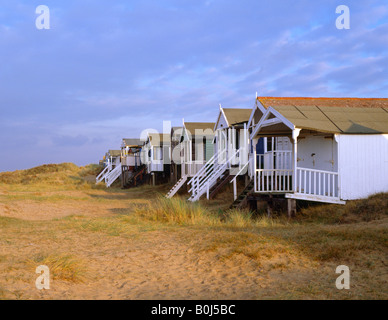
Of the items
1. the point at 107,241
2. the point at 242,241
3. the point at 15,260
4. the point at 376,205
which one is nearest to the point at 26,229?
the point at 107,241

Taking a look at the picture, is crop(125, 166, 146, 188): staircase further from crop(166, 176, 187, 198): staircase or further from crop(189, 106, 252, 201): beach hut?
crop(189, 106, 252, 201): beach hut

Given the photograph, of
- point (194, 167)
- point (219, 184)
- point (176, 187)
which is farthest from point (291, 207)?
point (194, 167)

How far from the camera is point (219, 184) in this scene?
21.1 m

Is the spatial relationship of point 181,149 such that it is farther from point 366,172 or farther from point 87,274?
point 87,274

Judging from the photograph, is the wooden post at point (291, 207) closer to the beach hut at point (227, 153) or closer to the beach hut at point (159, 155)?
the beach hut at point (227, 153)

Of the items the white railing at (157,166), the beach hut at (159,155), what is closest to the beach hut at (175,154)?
the beach hut at (159,155)

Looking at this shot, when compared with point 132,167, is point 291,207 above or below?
below

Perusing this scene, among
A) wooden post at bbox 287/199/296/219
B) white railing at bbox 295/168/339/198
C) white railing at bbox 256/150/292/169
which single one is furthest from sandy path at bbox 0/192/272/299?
white railing at bbox 256/150/292/169

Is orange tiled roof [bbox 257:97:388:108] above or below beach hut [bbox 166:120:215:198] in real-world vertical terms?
above

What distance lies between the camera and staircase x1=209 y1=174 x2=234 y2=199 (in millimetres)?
20484

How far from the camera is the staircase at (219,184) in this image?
20.5 metres

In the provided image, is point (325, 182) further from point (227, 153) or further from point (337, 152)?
point (227, 153)

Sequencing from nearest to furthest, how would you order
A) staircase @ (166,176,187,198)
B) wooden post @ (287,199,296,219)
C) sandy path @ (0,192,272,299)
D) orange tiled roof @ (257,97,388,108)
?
sandy path @ (0,192,272,299) < wooden post @ (287,199,296,219) < orange tiled roof @ (257,97,388,108) < staircase @ (166,176,187,198)
